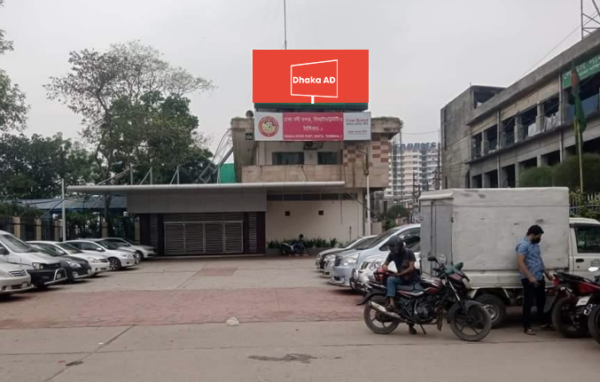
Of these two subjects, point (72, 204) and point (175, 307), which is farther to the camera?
point (72, 204)

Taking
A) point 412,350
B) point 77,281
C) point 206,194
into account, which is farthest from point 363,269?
point 206,194

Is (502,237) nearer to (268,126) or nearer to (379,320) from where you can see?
(379,320)

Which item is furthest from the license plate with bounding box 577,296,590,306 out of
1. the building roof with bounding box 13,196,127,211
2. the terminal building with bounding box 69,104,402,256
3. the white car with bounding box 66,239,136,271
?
the building roof with bounding box 13,196,127,211

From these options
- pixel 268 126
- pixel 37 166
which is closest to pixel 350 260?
pixel 268 126

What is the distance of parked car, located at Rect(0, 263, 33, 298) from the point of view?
44.7 feet

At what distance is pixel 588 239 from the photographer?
9836mm

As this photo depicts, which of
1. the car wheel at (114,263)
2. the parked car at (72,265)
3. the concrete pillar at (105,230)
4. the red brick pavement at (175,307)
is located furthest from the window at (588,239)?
the concrete pillar at (105,230)

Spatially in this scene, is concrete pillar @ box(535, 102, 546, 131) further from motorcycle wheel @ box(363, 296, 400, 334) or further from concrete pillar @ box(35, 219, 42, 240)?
motorcycle wheel @ box(363, 296, 400, 334)

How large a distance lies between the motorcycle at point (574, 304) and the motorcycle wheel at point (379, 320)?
95.3 inches

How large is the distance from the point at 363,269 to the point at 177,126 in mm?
23308

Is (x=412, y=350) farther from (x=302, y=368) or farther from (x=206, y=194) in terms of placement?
(x=206, y=194)

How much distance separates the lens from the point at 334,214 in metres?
34.4

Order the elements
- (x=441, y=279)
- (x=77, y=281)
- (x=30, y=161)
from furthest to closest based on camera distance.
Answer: (x=30, y=161), (x=77, y=281), (x=441, y=279)

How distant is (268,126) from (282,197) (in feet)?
14.4
